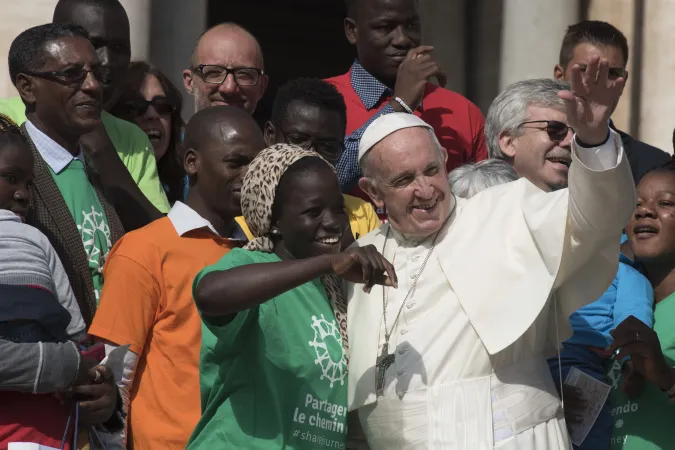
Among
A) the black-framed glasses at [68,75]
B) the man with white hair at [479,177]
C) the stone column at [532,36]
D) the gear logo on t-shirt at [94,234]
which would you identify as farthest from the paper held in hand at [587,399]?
the stone column at [532,36]

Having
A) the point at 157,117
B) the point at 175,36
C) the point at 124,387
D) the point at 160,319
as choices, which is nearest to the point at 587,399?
the point at 160,319

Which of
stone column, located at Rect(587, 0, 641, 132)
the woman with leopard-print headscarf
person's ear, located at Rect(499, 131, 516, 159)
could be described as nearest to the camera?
→ the woman with leopard-print headscarf

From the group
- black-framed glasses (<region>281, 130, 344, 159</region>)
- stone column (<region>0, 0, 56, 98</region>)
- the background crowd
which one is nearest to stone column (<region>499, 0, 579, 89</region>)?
the background crowd

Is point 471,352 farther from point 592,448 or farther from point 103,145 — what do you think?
point 103,145

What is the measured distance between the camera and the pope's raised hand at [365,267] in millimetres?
4703

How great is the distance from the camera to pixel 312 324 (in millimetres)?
5191

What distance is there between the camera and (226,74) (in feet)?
23.0

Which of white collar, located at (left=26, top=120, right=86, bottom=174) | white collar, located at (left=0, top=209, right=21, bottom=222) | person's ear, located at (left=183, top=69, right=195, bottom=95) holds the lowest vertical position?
person's ear, located at (left=183, top=69, right=195, bottom=95)

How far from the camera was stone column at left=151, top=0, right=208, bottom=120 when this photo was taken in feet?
33.3

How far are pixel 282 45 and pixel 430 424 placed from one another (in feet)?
36.5

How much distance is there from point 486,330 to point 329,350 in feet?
1.80

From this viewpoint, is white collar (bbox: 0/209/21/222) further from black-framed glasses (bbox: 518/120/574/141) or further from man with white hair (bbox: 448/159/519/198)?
black-framed glasses (bbox: 518/120/574/141)

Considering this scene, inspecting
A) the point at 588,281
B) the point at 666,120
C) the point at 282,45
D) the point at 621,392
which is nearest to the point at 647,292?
the point at 621,392

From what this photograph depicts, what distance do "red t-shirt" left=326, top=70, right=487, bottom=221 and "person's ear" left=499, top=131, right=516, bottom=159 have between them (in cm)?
65
